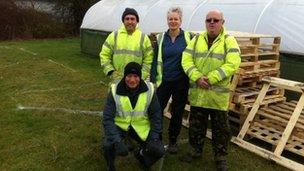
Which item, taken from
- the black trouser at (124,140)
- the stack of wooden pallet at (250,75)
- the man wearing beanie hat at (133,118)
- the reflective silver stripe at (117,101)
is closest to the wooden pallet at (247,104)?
the stack of wooden pallet at (250,75)

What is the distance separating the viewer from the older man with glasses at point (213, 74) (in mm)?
5031

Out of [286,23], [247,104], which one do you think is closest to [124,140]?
[247,104]

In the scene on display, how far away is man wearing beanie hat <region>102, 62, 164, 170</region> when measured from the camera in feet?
15.4

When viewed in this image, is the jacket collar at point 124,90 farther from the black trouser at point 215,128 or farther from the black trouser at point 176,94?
the black trouser at point 215,128

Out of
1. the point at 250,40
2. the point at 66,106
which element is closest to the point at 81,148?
the point at 66,106

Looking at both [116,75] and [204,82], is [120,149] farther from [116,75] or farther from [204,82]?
[204,82]

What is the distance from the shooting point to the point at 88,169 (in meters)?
5.37

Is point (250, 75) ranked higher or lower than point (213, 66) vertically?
lower

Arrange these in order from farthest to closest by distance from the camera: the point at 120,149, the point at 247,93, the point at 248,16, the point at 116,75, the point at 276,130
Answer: the point at 248,16 < the point at 247,93 < the point at 276,130 < the point at 116,75 < the point at 120,149

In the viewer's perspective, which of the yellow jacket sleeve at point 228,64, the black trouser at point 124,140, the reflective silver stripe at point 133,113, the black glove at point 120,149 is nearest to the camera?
the black glove at point 120,149

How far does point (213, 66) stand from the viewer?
5168 millimetres

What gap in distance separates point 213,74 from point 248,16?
4.38 m

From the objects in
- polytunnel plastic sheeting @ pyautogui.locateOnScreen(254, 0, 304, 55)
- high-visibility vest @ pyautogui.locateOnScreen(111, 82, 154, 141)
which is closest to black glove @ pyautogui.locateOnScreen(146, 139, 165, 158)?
high-visibility vest @ pyautogui.locateOnScreen(111, 82, 154, 141)

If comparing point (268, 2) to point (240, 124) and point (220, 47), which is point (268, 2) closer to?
point (240, 124)
